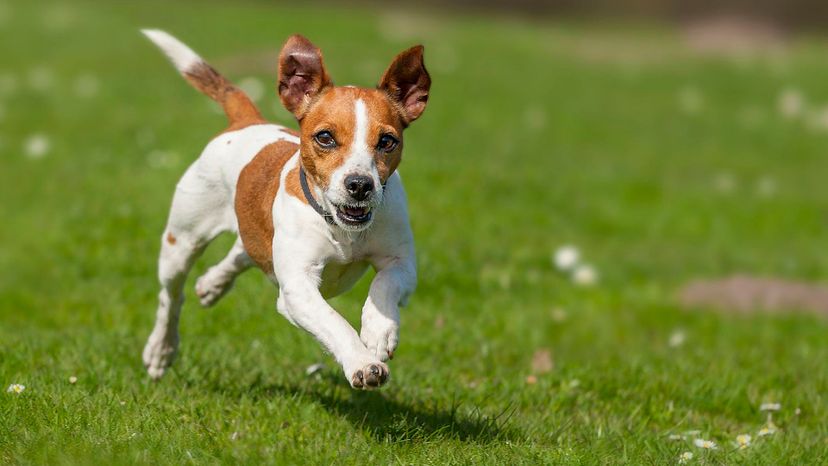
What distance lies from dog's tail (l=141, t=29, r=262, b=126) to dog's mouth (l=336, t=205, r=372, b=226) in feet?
7.05

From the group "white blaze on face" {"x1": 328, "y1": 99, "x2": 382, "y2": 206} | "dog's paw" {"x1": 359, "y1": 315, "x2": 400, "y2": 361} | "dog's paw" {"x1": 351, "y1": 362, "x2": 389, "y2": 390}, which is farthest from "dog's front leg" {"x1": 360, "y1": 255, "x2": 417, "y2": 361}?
"white blaze on face" {"x1": 328, "y1": 99, "x2": 382, "y2": 206}

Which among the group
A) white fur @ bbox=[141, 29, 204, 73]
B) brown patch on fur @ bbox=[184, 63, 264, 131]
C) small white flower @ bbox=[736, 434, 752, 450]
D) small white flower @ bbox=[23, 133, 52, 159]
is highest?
white fur @ bbox=[141, 29, 204, 73]

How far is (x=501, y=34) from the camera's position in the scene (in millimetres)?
30016

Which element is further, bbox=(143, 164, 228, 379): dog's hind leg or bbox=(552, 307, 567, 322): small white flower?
bbox=(552, 307, 567, 322): small white flower

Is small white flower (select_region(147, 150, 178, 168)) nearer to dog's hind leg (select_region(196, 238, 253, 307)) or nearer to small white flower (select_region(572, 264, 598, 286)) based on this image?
small white flower (select_region(572, 264, 598, 286))

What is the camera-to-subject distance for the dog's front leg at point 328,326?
4.89 metres

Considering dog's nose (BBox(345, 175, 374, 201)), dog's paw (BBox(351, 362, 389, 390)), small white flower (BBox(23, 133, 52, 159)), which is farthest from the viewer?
small white flower (BBox(23, 133, 52, 159))

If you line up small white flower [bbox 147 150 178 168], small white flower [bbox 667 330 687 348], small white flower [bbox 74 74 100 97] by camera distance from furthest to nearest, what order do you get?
small white flower [bbox 74 74 100 97]
small white flower [bbox 147 150 178 168]
small white flower [bbox 667 330 687 348]

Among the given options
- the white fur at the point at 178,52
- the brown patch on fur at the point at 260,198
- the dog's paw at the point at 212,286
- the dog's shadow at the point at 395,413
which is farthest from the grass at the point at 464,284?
the white fur at the point at 178,52

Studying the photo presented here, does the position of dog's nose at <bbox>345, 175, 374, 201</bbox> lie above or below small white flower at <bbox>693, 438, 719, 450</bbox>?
above

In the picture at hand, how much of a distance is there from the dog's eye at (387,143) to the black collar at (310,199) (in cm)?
41

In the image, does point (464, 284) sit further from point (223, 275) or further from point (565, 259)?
point (223, 275)

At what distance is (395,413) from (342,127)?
5.18ft

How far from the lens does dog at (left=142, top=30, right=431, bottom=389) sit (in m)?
5.25
